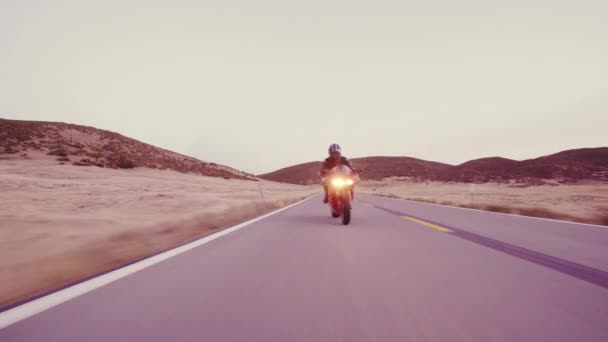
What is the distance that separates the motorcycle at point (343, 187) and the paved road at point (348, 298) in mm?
4374

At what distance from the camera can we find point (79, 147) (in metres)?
73.5

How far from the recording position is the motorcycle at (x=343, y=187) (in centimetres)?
1124

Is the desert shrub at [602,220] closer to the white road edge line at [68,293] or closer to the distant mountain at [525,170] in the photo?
the white road edge line at [68,293]

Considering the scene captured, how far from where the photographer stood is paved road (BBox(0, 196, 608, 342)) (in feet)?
9.27

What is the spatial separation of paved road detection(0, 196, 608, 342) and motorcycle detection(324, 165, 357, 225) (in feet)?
14.4

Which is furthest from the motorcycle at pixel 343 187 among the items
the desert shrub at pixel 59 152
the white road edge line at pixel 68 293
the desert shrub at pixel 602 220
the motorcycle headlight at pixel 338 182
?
the desert shrub at pixel 59 152

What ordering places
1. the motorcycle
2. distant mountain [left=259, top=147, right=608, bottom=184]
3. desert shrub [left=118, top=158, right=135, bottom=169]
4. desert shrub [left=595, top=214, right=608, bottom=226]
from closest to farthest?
1. the motorcycle
2. desert shrub [left=595, top=214, right=608, bottom=226]
3. desert shrub [left=118, top=158, right=135, bottom=169]
4. distant mountain [left=259, top=147, right=608, bottom=184]

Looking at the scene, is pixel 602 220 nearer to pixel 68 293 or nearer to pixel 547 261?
pixel 547 261

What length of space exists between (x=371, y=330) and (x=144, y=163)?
7811 centimetres

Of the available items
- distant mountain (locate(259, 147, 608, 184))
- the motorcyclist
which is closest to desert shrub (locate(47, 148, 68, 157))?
distant mountain (locate(259, 147, 608, 184))

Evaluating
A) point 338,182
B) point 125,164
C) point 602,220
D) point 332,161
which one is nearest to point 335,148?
point 332,161

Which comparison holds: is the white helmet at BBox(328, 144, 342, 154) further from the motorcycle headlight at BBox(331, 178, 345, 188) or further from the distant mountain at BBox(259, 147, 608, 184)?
the distant mountain at BBox(259, 147, 608, 184)

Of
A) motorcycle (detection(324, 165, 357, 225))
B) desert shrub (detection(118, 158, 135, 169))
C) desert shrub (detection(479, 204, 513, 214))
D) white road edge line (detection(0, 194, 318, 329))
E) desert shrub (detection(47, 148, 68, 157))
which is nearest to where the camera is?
white road edge line (detection(0, 194, 318, 329))

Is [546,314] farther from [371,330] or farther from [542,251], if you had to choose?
[542,251]
